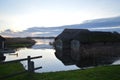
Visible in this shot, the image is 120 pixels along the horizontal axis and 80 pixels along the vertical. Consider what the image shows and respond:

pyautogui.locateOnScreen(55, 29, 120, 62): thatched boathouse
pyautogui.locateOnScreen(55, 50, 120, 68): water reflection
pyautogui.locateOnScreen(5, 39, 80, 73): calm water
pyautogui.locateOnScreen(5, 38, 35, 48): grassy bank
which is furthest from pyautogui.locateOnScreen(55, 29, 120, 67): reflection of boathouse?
pyautogui.locateOnScreen(5, 38, 35, 48): grassy bank

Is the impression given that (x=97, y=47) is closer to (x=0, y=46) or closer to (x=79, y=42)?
(x=79, y=42)

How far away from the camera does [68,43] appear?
6038 centimetres

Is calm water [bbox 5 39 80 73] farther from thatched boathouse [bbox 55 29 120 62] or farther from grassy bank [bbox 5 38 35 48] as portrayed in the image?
grassy bank [bbox 5 38 35 48]

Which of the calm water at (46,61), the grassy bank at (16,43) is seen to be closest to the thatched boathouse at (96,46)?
the calm water at (46,61)

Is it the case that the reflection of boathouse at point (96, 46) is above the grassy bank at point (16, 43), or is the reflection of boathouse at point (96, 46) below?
above

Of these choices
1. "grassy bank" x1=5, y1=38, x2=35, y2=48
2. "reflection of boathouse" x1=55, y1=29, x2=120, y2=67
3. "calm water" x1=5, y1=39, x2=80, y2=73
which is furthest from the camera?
"grassy bank" x1=5, y1=38, x2=35, y2=48

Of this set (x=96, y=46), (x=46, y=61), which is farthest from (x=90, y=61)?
(x=96, y=46)

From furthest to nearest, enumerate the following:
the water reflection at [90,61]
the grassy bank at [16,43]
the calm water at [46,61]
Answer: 1. the grassy bank at [16,43]
2. the water reflection at [90,61]
3. the calm water at [46,61]

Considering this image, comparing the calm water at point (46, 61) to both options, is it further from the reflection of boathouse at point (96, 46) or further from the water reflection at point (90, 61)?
the reflection of boathouse at point (96, 46)

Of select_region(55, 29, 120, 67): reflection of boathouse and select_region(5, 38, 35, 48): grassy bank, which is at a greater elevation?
select_region(55, 29, 120, 67): reflection of boathouse

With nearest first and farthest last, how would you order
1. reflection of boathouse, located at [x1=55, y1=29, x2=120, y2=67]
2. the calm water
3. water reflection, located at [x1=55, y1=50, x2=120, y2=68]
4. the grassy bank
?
the calm water
water reflection, located at [x1=55, y1=50, x2=120, y2=68]
reflection of boathouse, located at [x1=55, y1=29, x2=120, y2=67]
the grassy bank

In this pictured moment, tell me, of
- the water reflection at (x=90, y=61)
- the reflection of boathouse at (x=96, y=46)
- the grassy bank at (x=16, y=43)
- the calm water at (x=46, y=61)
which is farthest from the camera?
the grassy bank at (x=16, y=43)

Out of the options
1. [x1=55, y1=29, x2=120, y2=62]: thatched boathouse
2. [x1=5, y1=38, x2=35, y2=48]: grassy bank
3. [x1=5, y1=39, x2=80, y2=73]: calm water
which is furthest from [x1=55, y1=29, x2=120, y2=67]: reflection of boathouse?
[x1=5, y1=38, x2=35, y2=48]: grassy bank

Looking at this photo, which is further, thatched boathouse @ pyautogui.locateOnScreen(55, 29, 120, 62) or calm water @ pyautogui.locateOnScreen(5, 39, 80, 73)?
thatched boathouse @ pyautogui.locateOnScreen(55, 29, 120, 62)
